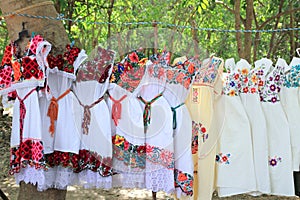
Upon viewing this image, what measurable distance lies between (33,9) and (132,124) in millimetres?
862

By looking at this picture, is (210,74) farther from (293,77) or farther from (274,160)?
(274,160)

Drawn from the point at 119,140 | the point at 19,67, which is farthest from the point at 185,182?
the point at 19,67

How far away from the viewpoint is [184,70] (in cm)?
237

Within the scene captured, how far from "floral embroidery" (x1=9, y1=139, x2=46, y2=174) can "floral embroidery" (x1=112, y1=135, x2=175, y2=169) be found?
1.27ft

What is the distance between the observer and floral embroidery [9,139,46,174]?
218 cm

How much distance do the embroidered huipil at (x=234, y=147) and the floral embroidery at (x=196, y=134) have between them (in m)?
0.14

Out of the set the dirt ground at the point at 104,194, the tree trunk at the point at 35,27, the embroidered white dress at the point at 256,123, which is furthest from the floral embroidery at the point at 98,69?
the dirt ground at the point at 104,194

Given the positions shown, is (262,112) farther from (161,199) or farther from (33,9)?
(161,199)

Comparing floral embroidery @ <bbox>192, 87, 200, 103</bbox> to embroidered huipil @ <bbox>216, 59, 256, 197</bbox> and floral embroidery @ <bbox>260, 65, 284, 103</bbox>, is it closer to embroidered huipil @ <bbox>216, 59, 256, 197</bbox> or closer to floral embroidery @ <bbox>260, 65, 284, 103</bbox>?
embroidered huipil @ <bbox>216, 59, 256, 197</bbox>

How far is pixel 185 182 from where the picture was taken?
2.31 m

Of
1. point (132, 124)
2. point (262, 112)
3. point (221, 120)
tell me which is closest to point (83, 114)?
point (132, 124)

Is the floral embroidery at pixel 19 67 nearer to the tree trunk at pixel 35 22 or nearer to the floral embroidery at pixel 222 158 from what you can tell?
the tree trunk at pixel 35 22

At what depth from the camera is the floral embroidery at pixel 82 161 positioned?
226cm

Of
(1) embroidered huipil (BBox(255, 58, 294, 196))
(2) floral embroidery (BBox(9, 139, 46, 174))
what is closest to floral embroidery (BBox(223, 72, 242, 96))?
(1) embroidered huipil (BBox(255, 58, 294, 196))
